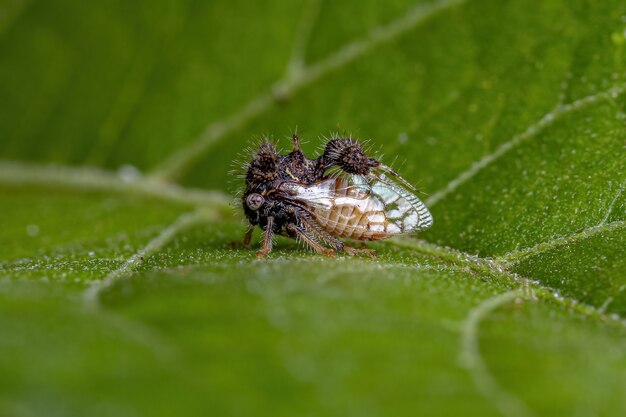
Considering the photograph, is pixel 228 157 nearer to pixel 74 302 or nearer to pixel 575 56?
pixel 575 56

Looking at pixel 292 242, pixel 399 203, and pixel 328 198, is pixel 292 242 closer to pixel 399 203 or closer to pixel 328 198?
pixel 328 198

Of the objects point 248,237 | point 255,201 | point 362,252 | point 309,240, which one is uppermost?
point 255,201

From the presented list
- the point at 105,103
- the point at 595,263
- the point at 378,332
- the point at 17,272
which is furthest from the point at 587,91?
the point at 105,103

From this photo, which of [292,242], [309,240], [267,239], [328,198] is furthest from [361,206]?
[292,242]

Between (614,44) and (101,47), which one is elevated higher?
(101,47)

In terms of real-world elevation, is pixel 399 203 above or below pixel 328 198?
below

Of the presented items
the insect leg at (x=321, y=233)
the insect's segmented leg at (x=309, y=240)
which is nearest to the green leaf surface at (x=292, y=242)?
the insect's segmented leg at (x=309, y=240)

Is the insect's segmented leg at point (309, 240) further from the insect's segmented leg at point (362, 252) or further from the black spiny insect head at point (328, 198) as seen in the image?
the insect's segmented leg at point (362, 252)
